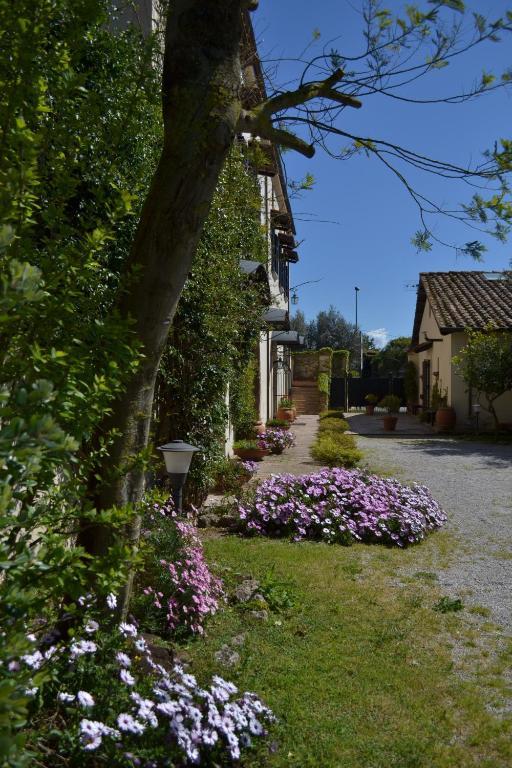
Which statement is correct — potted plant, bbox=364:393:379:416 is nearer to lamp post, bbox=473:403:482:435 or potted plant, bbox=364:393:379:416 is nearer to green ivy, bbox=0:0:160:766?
lamp post, bbox=473:403:482:435

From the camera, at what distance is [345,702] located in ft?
11.5

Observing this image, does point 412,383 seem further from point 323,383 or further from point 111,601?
point 111,601

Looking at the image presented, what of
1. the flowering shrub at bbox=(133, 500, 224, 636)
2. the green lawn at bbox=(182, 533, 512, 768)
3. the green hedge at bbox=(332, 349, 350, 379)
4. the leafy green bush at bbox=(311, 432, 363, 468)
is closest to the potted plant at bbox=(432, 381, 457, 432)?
the leafy green bush at bbox=(311, 432, 363, 468)

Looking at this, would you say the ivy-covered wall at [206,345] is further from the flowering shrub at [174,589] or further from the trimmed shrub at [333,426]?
the trimmed shrub at [333,426]

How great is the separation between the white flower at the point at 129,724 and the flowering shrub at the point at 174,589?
5.22ft

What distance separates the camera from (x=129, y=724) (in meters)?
2.36

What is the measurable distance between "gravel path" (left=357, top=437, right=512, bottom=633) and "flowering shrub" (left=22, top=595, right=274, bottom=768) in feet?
9.41

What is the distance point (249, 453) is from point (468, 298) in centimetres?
1460

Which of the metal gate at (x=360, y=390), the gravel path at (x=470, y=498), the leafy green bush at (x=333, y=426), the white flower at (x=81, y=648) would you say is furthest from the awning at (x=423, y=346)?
the white flower at (x=81, y=648)

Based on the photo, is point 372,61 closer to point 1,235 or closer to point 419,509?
point 1,235

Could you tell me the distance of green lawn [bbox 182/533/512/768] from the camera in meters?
3.10

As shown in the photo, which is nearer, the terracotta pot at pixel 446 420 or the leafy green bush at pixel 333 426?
the leafy green bush at pixel 333 426

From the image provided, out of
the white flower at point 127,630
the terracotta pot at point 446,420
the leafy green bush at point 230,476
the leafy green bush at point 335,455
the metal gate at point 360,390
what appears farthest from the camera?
the metal gate at point 360,390

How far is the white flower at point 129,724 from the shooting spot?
2.33 meters
